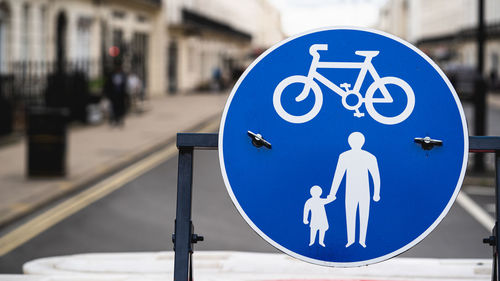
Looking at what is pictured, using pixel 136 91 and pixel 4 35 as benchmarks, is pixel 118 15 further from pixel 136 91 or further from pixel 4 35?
pixel 4 35

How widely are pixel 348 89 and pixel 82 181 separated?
9.63m

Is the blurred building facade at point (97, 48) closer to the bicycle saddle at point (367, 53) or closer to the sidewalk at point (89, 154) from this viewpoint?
the sidewalk at point (89, 154)

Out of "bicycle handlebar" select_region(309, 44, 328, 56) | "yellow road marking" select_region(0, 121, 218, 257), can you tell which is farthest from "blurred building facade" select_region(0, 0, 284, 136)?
"yellow road marking" select_region(0, 121, 218, 257)

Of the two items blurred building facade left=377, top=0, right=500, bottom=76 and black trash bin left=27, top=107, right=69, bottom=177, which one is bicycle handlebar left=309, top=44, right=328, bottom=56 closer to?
black trash bin left=27, top=107, right=69, bottom=177

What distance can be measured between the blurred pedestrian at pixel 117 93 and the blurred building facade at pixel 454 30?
2453 centimetres

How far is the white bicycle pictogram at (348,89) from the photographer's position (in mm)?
2742

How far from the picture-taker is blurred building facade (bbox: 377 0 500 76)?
203 ft

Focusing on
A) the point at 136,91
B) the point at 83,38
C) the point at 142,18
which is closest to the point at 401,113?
the point at 136,91

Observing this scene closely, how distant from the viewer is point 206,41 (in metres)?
59.2

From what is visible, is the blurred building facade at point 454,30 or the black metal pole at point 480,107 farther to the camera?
the blurred building facade at point 454,30

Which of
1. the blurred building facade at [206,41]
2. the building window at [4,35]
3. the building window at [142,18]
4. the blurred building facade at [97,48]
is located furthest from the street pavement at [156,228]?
the building window at [142,18]

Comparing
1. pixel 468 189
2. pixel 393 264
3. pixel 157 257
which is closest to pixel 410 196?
pixel 393 264

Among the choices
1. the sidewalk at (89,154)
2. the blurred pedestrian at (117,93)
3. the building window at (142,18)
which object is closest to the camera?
the sidewalk at (89,154)

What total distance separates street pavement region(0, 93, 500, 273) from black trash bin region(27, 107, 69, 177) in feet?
3.23
